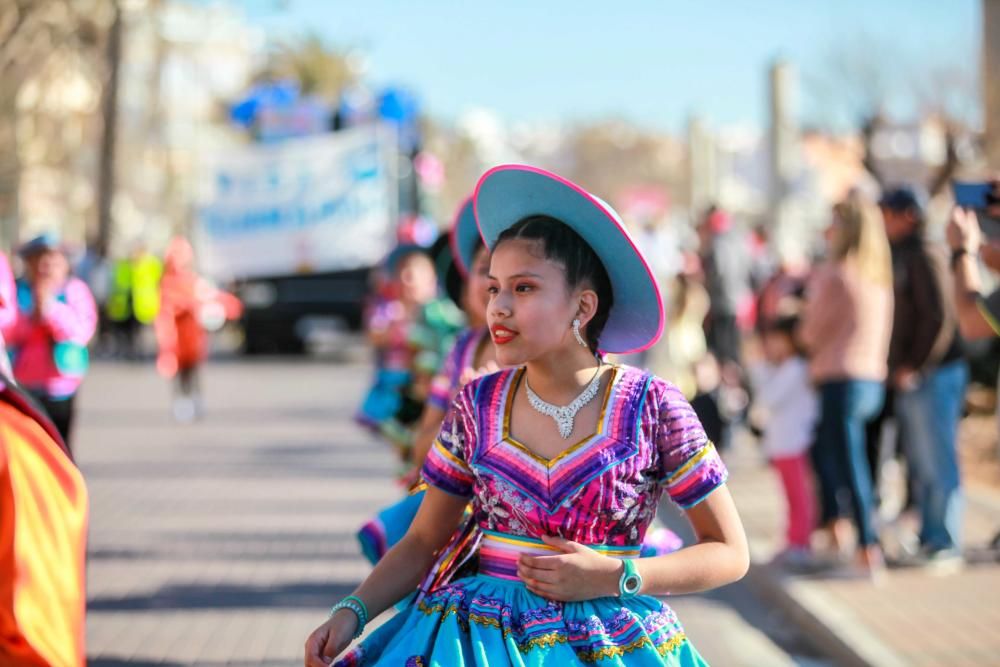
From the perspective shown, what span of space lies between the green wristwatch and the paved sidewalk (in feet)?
10.6

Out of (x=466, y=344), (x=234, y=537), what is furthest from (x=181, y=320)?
(x=466, y=344)

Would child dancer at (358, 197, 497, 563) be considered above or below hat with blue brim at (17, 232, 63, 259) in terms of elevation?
above

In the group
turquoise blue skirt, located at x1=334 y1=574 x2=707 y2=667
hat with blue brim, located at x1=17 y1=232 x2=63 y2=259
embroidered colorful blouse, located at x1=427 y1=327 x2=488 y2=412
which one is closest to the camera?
turquoise blue skirt, located at x1=334 y1=574 x2=707 y2=667

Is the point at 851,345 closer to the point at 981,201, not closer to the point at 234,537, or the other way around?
the point at 981,201

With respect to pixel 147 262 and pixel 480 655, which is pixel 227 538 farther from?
pixel 147 262

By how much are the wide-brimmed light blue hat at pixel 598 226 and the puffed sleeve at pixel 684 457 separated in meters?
0.22

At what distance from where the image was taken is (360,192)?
23562 millimetres

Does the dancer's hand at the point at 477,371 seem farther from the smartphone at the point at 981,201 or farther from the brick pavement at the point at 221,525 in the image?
the brick pavement at the point at 221,525

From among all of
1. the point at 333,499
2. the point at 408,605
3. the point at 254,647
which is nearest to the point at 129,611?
the point at 254,647

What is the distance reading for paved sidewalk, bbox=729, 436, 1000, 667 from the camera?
5961mm

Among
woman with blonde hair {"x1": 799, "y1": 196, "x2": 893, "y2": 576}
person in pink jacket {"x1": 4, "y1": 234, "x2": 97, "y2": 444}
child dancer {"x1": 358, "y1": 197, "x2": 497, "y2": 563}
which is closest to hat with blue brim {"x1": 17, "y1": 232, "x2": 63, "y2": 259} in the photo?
person in pink jacket {"x1": 4, "y1": 234, "x2": 97, "y2": 444}

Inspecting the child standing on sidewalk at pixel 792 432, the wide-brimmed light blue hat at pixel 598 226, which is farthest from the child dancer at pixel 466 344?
the child standing on sidewalk at pixel 792 432

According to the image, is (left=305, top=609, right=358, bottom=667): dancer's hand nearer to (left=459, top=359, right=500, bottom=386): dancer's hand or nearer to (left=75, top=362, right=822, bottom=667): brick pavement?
(left=459, top=359, right=500, bottom=386): dancer's hand

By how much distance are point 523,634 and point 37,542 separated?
3.06 feet
